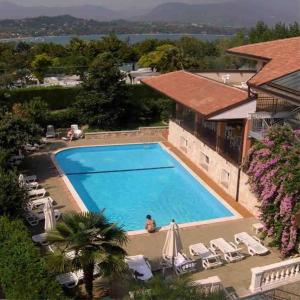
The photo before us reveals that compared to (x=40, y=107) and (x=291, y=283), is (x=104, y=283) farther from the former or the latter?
(x=40, y=107)

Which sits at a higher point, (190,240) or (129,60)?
(129,60)

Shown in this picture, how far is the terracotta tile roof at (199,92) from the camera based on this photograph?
21.2m

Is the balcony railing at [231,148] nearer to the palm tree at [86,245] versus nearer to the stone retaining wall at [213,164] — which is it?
the stone retaining wall at [213,164]

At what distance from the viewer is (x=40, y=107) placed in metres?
31.6

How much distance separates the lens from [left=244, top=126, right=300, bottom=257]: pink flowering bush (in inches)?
615

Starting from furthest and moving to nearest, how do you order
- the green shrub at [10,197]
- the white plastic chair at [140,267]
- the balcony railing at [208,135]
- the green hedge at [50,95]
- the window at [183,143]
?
the green hedge at [50,95] < the window at [183,143] < the balcony railing at [208,135] < the green shrub at [10,197] < the white plastic chair at [140,267]

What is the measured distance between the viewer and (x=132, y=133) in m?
32.5

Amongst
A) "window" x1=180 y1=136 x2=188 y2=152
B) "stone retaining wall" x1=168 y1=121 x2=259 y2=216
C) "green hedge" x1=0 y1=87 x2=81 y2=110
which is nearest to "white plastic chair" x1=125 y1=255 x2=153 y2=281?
"stone retaining wall" x1=168 y1=121 x2=259 y2=216

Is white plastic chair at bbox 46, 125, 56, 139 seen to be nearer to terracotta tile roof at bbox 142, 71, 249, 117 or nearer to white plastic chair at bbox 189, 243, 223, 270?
terracotta tile roof at bbox 142, 71, 249, 117

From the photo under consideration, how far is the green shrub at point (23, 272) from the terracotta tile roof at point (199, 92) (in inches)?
446

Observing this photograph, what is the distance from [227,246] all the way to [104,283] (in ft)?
16.7

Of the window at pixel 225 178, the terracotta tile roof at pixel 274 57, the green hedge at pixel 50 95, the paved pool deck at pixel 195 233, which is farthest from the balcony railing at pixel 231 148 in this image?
the green hedge at pixel 50 95

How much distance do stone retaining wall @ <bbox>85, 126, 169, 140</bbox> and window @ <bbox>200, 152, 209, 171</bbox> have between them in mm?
6864

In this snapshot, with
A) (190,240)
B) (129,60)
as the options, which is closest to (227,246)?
(190,240)
